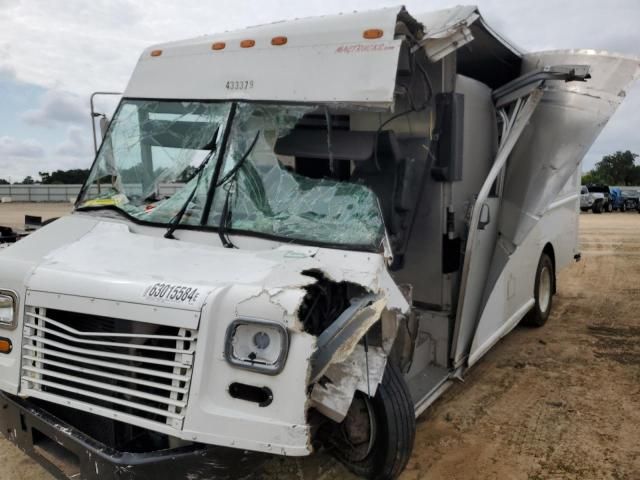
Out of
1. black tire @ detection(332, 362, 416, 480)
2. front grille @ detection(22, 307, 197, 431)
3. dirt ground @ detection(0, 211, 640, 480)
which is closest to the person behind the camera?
front grille @ detection(22, 307, 197, 431)

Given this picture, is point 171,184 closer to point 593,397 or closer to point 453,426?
point 453,426

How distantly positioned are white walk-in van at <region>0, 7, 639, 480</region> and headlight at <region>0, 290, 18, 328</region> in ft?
0.03

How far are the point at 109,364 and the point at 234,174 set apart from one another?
1.46 meters

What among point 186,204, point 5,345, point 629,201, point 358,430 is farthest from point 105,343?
point 629,201

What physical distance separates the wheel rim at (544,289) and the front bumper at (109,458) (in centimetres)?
514

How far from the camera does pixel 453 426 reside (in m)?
4.43

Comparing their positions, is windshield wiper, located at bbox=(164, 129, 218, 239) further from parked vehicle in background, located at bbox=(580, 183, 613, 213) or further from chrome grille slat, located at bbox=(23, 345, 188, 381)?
parked vehicle in background, located at bbox=(580, 183, 613, 213)

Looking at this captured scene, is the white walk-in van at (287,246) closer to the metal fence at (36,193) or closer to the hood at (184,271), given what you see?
the hood at (184,271)

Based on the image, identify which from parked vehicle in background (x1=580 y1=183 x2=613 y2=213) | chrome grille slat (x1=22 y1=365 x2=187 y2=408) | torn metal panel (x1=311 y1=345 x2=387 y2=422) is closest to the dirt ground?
torn metal panel (x1=311 y1=345 x2=387 y2=422)

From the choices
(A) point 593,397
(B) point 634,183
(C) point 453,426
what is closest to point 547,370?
(A) point 593,397

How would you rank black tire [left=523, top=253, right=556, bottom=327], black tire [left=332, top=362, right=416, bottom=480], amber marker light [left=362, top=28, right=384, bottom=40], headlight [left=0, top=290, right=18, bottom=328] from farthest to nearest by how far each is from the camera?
black tire [left=523, top=253, right=556, bottom=327] → amber marker light [left=362, top=28, right=384, bottom=40] → black tire [left=332, top=362, right=416, bottom=480] → headlight [left=0, top=290, right=18, bottom=328]

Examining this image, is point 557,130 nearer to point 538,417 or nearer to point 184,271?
point 538,417

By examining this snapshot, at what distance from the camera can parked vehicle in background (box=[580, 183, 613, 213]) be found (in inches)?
1193

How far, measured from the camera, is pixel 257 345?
8.59 feet
